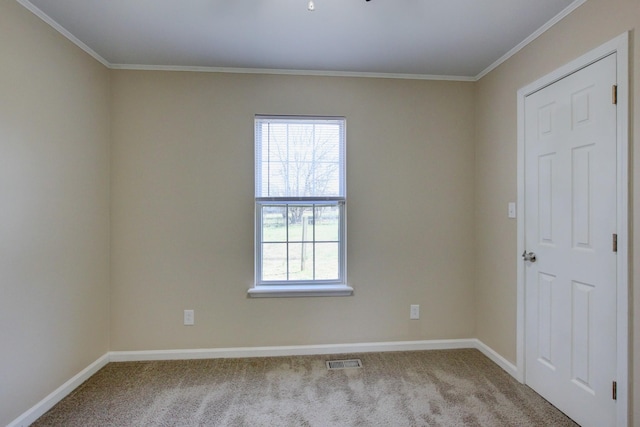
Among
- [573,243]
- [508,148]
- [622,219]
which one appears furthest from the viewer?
[508,148]

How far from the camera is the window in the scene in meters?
2.71

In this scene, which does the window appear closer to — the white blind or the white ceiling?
the white blind

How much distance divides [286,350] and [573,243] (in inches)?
88.8

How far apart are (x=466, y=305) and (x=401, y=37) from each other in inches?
92.5

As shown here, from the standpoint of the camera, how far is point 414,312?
2.79 meters

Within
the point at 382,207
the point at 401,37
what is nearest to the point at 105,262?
the point at 382,207

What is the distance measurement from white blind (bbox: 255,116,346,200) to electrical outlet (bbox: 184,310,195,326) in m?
1.16

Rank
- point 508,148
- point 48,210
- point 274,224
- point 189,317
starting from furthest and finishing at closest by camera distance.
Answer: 1. point 274,224
2. point 189,317
3. point 508,148
4. point 48,210

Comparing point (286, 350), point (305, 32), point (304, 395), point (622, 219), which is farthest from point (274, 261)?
point (622, 219)

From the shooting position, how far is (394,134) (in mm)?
2773

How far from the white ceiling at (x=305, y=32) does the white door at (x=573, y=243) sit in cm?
55

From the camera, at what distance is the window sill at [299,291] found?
2.65 meters

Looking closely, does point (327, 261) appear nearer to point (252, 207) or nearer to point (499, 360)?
point (252, 207)

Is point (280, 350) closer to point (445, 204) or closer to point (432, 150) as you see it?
point (445, 204)
